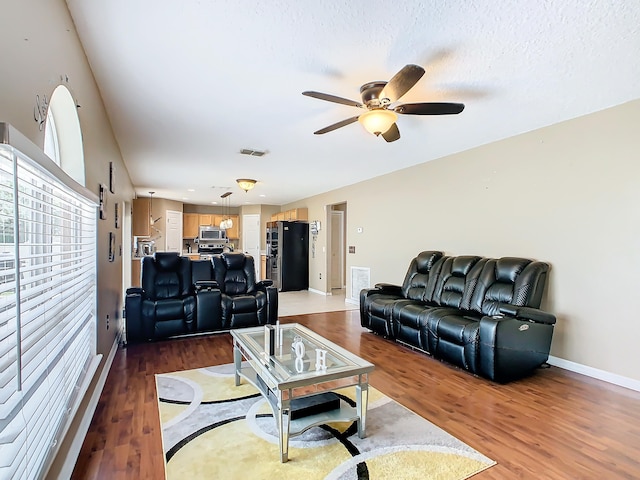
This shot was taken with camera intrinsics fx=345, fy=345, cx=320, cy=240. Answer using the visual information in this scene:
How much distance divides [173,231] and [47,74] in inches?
354

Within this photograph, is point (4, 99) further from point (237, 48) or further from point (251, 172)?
point (251, 172)

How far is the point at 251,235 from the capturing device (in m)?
10.9

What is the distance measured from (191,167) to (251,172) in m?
0.97

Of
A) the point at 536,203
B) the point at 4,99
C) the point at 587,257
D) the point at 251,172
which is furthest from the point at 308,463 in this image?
the point at 251,172

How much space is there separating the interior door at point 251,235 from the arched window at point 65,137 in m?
8.41

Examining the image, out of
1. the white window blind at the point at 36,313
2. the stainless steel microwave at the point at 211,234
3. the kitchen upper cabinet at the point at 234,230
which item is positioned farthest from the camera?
the kitchen upper cabinet at the point at 234,230

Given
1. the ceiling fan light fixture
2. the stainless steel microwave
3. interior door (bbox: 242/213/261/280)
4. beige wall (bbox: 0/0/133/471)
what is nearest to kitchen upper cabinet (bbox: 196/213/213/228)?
the stainless steel microwave

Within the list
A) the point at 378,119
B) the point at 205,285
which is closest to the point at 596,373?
the point at 378,119

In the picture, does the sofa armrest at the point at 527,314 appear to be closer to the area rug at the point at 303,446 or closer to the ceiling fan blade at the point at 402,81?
the area rug at the point at 303,446

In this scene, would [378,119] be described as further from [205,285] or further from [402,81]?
[205,285]

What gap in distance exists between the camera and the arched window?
2078 mm

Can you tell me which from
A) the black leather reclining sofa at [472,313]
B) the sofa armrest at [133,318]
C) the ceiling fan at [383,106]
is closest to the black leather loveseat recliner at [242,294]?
the sofa armrest at [133,318]

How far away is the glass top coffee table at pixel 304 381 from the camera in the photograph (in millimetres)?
1933

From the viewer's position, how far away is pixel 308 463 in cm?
189
